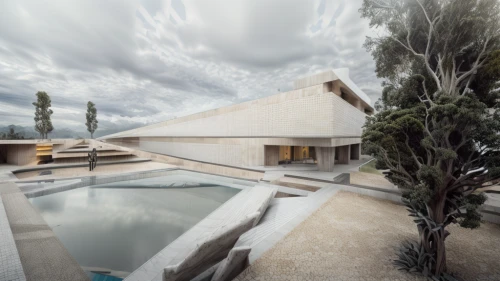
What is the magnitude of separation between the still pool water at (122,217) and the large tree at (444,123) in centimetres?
679

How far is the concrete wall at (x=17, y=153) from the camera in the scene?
16375 millimetres

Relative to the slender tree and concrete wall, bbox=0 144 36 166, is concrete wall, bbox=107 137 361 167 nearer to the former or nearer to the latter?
concrete wall, bbox=0 144 36 166

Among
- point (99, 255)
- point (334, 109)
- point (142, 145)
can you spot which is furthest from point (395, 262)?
point (142, 145)

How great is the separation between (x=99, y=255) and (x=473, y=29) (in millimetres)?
11615

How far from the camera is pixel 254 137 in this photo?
18.5 m

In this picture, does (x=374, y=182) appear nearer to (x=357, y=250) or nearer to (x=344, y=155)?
(x=357, y=250)

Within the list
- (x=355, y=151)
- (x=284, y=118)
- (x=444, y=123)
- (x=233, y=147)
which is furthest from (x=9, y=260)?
(x=355, y=151)

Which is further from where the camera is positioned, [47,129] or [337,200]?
[47,129]

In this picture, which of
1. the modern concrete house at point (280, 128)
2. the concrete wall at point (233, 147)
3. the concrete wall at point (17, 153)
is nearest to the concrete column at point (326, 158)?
the modern concrete house at point (280, 128)

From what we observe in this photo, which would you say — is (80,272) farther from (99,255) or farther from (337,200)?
(337,200)

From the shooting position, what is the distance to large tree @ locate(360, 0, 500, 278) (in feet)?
13.5

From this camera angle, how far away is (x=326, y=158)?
52.2ft

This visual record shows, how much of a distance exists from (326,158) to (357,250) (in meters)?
11.7

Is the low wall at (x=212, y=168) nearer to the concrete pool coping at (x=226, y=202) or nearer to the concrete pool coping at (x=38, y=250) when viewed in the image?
the concrete pool coping at (x=226, y=202)
